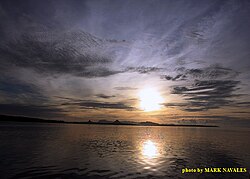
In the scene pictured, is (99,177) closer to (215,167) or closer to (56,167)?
(56,167)

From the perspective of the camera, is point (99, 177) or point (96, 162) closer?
point (99, 177)

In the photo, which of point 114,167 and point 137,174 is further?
point 114,167

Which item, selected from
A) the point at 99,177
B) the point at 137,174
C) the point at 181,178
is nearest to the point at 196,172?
the point at 181,178

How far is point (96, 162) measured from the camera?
2562cm

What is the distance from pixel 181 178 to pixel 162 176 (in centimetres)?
221

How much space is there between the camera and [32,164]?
75.4ft

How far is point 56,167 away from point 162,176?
13367 mm

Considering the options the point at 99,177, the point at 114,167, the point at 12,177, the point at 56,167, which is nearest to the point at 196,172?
the point at 114,167

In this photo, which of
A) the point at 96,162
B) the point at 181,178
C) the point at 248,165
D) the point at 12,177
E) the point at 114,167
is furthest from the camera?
the point at 248,165

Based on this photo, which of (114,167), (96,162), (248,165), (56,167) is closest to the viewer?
(56,167)

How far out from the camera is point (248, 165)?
91.4 feet

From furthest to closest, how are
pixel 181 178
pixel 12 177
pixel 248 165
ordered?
pixel 248 165, pixel 181 178, pixel 12 177

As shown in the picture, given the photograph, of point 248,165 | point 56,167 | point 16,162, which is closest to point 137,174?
point 56,167

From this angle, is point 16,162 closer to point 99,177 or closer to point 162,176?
point 99,177
